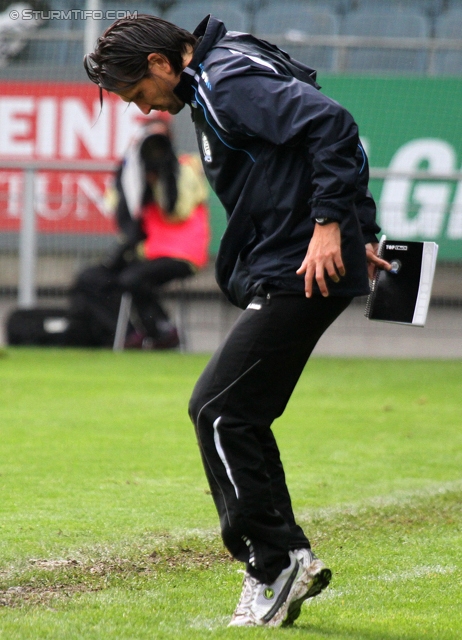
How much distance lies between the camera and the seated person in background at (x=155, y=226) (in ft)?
33.9

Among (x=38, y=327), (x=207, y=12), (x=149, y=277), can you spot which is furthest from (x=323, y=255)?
(x=207, y=12)

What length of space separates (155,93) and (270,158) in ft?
1.38

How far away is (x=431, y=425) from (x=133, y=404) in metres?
2.07

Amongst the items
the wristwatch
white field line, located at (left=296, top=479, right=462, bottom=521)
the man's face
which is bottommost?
white field line, located at (left=296, top=479, right=462, bottom=521)

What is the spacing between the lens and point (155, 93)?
10.2 ft

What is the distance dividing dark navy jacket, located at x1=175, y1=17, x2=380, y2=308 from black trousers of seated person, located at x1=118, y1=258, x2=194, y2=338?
280 inches

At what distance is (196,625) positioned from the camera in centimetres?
303

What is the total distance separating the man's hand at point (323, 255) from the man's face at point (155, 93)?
0.62m

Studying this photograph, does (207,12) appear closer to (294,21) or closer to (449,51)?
(294,21)

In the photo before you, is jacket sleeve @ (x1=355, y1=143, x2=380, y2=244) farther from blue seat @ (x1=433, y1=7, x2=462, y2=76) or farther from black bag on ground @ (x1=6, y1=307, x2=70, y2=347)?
blue seat @ (x1=433, y1=7, x2=462, y2=76)

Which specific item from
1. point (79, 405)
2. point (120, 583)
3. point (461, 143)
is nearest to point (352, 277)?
point (120, 583)

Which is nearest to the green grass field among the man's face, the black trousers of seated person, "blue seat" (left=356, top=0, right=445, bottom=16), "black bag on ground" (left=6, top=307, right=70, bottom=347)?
the man's face

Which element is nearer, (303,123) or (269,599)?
(303,123)

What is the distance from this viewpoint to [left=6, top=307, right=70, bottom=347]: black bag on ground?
1059 cm
